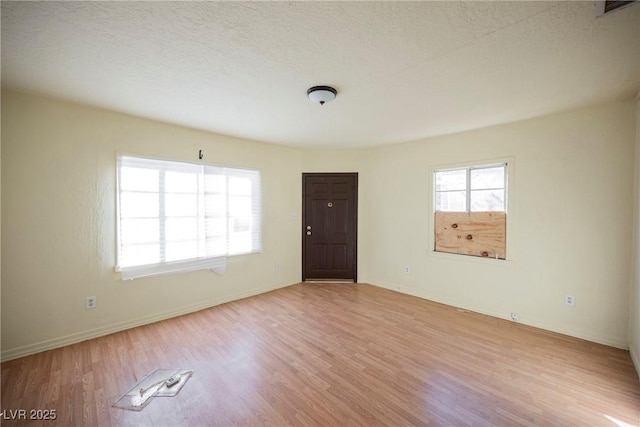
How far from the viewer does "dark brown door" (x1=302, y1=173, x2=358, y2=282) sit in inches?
190

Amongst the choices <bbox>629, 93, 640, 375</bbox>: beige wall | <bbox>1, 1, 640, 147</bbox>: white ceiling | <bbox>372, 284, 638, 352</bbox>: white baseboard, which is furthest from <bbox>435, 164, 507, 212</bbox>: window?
<bbox>372, 284, 638, 352</bbox>: white baseboard

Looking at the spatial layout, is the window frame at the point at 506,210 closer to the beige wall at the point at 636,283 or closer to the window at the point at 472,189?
the window at the point at 472,189

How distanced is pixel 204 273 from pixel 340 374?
2.43 m

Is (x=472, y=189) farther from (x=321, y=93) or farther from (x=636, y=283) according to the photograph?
(x=321, y=93)

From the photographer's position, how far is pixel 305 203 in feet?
15.9

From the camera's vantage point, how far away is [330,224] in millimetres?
4859

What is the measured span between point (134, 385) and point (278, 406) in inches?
47.8

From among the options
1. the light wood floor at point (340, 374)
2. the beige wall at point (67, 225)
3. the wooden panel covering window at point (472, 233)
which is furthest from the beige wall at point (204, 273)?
the light wood floor at point (340, 374)

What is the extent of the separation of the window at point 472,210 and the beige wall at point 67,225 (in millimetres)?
3722

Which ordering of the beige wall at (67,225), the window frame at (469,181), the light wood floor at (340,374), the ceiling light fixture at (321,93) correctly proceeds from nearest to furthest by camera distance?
the light wood floor at (340,374) → the ceiling light fixture at (321,93) → the beige wall at (67,225) → the window frame at (469,181)

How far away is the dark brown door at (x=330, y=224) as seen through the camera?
15.9ft

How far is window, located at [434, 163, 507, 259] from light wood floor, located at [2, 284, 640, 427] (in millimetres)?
1009

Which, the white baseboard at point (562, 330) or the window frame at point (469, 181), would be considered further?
the window frame at point (469, 181)

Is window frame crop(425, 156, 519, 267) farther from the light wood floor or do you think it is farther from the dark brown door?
the dark brown door
